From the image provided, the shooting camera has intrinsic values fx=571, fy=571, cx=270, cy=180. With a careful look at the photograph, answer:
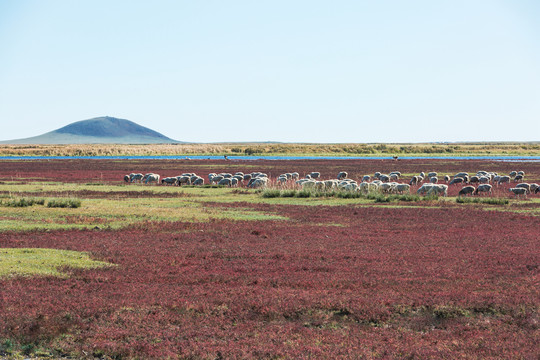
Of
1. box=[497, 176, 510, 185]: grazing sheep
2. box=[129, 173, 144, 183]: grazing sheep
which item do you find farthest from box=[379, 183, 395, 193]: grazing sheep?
box=[129, 173, 144, 183]: grazing sheep

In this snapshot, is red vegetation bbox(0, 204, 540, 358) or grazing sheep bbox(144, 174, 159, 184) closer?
red vegetation bbox(0, 204, 540, 358)

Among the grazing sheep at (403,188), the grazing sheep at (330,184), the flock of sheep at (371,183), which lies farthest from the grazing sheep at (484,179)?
the grazing sheep at (330,184)

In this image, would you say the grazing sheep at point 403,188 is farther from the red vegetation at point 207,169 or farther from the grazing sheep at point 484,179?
the red vegetation at point 207,169

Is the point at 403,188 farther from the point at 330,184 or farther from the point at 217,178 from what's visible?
the point at 217,178

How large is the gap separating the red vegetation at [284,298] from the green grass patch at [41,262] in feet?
1.85

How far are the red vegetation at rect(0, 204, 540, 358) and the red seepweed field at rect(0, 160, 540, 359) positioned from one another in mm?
35

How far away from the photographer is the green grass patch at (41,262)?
14656 mm

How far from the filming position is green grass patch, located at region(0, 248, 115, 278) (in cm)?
1466

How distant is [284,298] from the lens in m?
12.8

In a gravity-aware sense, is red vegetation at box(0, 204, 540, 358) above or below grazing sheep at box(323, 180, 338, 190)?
below

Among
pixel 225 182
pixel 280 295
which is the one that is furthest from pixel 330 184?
pixel 280 295

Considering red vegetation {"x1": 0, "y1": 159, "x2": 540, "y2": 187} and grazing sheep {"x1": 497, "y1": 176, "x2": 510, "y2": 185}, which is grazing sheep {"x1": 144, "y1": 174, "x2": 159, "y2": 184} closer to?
red vegetation {"x1": 0, "y1": 159, "x2": 540, "y2": 187}

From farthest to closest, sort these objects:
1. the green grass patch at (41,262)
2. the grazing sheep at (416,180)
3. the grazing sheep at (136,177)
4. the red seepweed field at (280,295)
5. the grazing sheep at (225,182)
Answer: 1. the grazing sheep at (136,177)
2. the grazing sheep at (416,180)
3. the grazing sheep at (225,182)
4. the green grass patch at (41,262)
5. the red seepweed field at (280,295)

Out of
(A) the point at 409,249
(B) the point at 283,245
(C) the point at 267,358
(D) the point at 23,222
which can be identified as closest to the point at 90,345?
(C) the point at 267,358
